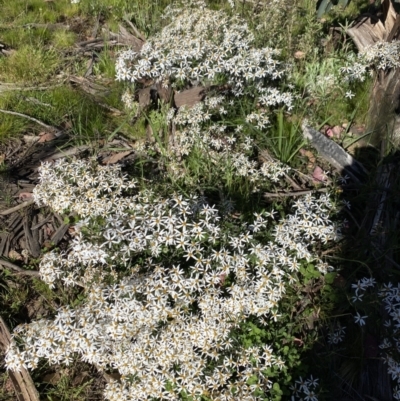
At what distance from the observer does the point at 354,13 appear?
5219mm

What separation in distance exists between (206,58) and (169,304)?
2.11 metres

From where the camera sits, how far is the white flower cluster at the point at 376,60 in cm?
368

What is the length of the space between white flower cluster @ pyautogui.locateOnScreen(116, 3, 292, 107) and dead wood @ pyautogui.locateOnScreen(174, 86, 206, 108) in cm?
11

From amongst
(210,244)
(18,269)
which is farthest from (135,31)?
(210,244)

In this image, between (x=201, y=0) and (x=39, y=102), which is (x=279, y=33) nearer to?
(x=201, y=0)

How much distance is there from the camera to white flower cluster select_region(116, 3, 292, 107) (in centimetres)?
346

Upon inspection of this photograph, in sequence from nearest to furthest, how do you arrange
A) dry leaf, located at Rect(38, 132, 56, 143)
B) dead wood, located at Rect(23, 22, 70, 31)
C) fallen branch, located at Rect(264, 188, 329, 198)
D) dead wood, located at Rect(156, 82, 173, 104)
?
fallen branch, located at Rect(264, 188, 329, 198)
dead wood, located at Rect(156, 82, 173, 104)
dry leaf, located at Rect(38, 132, 56, 143)
dead wood, located at Rect(23, 22, 70, 31)

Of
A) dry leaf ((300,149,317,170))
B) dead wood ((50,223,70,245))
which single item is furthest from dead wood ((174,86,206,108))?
dead wood ((50,223,70,245))

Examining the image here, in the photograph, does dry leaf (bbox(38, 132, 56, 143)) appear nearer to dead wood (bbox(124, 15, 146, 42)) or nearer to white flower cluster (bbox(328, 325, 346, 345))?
dead wood (bbox(124, 15, 146, 42))

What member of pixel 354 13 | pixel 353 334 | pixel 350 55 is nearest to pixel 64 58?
pixel 350 55

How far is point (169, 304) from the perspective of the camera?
2.43m

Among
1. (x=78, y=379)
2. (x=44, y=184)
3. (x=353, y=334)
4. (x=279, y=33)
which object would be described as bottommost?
(x=78, y=379)

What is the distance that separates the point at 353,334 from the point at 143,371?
1343mm

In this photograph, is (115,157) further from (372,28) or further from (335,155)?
(372,28)
